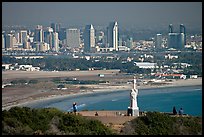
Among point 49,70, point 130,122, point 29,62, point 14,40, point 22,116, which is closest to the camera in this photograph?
point 22,116

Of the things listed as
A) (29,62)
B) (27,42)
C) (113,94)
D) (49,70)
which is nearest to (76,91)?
(113,94)

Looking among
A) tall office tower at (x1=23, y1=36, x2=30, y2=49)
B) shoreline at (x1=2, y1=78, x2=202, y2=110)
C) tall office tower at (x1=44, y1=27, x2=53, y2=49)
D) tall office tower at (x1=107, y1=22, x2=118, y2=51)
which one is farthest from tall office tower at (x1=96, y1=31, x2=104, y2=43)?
shoreline at (x1=2, y1=78, x2=202, y2=110)

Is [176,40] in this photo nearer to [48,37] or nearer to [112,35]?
[112,35]

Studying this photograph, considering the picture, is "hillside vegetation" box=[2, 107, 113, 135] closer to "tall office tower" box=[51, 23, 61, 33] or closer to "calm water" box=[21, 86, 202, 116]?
"calm water" box=[21, 86, 202, 116]

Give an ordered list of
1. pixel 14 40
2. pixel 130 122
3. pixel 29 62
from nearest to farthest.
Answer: pixel 130 122, pixel 29 62, pixel 14 40

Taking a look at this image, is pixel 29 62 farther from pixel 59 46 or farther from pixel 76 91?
pixel 59 46

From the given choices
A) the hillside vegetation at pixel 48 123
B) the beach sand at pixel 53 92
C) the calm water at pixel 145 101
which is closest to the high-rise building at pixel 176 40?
the beach sand at pixel 53 92

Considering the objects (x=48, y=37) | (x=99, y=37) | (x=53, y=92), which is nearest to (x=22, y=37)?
(x=48, y=37)
